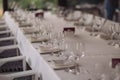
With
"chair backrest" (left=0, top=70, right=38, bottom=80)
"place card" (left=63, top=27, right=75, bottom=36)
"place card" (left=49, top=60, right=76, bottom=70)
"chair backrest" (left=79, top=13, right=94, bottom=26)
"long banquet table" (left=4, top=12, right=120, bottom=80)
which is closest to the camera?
"long banquet table" (left=4, top=12, right=120, bottom=80)

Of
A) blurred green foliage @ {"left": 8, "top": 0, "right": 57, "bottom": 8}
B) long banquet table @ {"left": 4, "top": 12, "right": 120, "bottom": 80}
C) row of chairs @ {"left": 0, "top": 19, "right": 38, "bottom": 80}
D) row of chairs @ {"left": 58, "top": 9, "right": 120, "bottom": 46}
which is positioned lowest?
row of chairs @ {"left": 0, "top": 19, "right": 38, "bottom": 80}

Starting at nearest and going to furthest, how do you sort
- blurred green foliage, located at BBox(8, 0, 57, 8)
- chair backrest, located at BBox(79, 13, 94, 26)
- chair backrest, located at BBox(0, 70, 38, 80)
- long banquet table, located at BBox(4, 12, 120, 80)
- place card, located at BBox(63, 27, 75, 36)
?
long banquet table, located at BBox(4, 12, 120, 80) < chair backrest, located at BBox(0, 70, 38, 80) < place card, located at BBox(63, 27, 75, 36) < chair backrest, located at BBox(79, 13, 94, 26) < blurred green foliage, located at BBox(8, 0, 57, 8)

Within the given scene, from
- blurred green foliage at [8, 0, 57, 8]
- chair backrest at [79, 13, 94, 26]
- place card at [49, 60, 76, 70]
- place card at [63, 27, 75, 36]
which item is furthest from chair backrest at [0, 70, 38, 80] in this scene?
blurred green foliage at [8, 0, 57, 8]

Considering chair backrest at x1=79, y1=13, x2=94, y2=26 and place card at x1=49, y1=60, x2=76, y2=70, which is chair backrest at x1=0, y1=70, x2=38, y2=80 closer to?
place card at x1=49, y1=60, x2=76, y2=70

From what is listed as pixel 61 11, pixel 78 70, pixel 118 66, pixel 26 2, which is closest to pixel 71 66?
pixel 78 70

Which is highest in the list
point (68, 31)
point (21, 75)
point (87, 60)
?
point (68, 31)

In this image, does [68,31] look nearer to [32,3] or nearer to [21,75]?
[21,75]

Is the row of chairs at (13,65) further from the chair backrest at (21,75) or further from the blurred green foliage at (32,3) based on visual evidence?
the blurred green foliage at (32,3)

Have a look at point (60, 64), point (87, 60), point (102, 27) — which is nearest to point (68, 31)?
point (102, 27)

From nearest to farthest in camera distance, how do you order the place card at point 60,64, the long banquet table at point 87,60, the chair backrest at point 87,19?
the long banquet table at point 87,60 < the place card at point 60,64 < the chair backrest at point 87,19

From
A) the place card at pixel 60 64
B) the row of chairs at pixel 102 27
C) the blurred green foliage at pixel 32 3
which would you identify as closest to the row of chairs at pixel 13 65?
the place card at pixel 60 64

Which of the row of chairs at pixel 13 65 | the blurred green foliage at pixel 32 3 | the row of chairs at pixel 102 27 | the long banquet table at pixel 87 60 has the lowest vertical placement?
the row of chairs at pixel 13 65

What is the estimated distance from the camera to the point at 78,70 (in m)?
2.29

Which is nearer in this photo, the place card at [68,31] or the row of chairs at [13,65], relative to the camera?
the row of chairs at [13,65]
